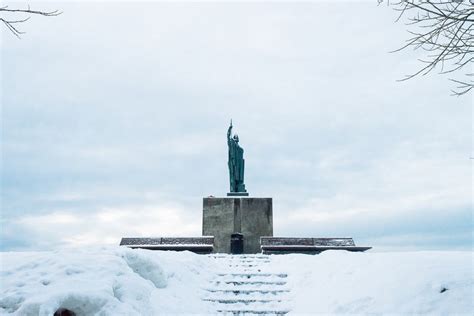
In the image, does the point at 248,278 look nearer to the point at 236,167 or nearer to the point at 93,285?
the point at 93,285

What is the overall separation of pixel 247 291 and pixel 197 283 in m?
0.96

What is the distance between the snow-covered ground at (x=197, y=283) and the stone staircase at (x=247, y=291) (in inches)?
1.7

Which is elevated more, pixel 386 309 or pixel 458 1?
pixel 458 1

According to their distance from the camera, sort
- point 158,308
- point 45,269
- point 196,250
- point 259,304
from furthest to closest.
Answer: point 196,250
point 259,304
point 158,308
point 45,269

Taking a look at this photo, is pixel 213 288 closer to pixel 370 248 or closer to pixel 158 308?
pixel 158 308

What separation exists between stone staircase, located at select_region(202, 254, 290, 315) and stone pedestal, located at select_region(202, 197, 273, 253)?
657 centimetres

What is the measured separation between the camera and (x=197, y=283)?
29.2ft

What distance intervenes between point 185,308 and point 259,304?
1395 mm

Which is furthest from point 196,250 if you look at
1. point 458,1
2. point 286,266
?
point 458,1

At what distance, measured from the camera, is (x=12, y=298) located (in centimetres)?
576

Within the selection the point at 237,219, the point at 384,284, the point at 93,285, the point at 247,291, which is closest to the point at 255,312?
the point at 247,291

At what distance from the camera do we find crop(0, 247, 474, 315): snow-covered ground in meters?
5.83

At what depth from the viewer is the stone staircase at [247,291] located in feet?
26.3

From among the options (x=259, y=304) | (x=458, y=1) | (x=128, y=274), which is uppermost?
(x=458, y=1)
